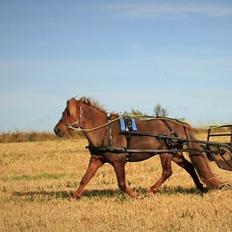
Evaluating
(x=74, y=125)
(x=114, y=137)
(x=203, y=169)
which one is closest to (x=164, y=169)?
(x=203, y=169)

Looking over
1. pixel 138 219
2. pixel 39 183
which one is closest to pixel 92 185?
pixel 39 183

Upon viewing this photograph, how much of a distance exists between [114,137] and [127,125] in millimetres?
356

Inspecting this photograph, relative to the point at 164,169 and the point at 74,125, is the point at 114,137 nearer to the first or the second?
the point at 74,125

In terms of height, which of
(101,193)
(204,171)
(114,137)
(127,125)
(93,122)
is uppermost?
(93,122)

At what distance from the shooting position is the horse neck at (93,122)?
11.3m

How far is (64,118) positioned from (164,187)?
124 inches

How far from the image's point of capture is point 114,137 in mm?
11258

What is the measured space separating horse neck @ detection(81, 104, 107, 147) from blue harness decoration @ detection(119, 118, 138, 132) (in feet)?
1.16

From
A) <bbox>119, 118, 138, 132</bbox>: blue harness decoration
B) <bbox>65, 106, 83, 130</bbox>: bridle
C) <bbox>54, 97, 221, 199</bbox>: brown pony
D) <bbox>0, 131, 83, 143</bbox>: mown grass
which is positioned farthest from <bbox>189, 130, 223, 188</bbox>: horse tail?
<bbox>0, 131, 83, 143</bbox>: mown grass

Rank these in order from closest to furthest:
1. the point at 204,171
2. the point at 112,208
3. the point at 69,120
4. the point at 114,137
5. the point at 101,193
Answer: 1. the point at 112,208
2. the point at 114,137
3. the point at 69,120
4. the point at 204,171
5. the point at 101,193

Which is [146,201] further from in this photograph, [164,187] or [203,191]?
[164,187]

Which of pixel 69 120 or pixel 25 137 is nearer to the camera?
pixel 69 120

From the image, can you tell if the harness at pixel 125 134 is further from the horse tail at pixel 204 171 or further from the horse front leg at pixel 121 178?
the horse tail at pixel 204 171

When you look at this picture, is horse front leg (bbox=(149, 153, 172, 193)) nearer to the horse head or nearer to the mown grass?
the horse head
